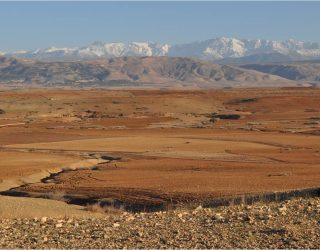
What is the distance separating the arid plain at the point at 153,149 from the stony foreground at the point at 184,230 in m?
7.70

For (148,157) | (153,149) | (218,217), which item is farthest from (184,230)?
(153,149)

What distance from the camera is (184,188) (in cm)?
2750

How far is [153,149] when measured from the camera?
49.3 metres

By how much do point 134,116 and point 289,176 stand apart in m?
60.8

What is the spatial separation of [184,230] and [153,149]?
35641 millimetres

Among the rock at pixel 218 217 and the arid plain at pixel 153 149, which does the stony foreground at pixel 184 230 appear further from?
the arid plain at pixel 153 149

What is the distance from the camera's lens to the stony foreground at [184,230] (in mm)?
12562

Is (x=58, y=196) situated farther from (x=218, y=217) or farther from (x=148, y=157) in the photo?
(x=148, y=157)

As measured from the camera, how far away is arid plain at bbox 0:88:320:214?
27.9m

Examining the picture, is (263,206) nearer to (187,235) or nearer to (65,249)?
(187,235)

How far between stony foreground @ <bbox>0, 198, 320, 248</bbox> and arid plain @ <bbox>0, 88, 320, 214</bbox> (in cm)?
770

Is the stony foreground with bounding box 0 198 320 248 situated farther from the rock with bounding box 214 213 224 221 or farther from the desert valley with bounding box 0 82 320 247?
the desert valley with bounding box 0 82 320 247

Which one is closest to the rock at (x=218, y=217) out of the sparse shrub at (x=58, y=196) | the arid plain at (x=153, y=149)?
the arid plain at (x=153, y=149)

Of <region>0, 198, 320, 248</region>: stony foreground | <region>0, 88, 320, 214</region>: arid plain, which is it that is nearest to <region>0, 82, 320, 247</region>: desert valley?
<region>0, 88, 320, 214</region>: arid plain
